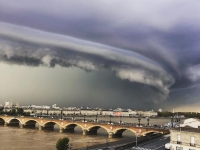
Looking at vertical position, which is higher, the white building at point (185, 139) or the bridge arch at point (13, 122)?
the white building at point (185, 139)

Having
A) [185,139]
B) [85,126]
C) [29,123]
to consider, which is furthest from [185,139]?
[29,123]

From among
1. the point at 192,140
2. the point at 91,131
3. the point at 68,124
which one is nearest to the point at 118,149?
the point at 192,140

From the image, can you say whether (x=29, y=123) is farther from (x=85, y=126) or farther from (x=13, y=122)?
(x=85, y=126)

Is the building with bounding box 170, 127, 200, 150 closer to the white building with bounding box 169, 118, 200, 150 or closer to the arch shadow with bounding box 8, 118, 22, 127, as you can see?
the white building with bounding box 169, 118, 200, 150

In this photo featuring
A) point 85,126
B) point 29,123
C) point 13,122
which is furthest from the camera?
point 13,122

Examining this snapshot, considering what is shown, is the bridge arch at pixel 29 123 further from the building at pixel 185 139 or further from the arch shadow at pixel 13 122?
the building at pixel 185 139

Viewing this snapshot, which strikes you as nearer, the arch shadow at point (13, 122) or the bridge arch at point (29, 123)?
the bridge arch at point (29, 123)

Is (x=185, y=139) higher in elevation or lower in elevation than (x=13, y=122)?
higher

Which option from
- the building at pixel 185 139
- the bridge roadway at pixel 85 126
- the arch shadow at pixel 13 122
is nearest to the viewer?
the building at pixel 185 139

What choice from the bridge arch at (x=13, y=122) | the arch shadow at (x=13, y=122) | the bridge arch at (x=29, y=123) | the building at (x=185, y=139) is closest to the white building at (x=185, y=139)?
the building at (x=185, y=139)

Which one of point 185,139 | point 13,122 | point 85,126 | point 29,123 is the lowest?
point 13,122

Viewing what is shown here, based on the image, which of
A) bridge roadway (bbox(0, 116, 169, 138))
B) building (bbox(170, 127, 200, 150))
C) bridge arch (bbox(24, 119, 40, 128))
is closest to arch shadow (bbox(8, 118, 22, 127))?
bridge roadway (bbox(0, 116, 169, 138))
